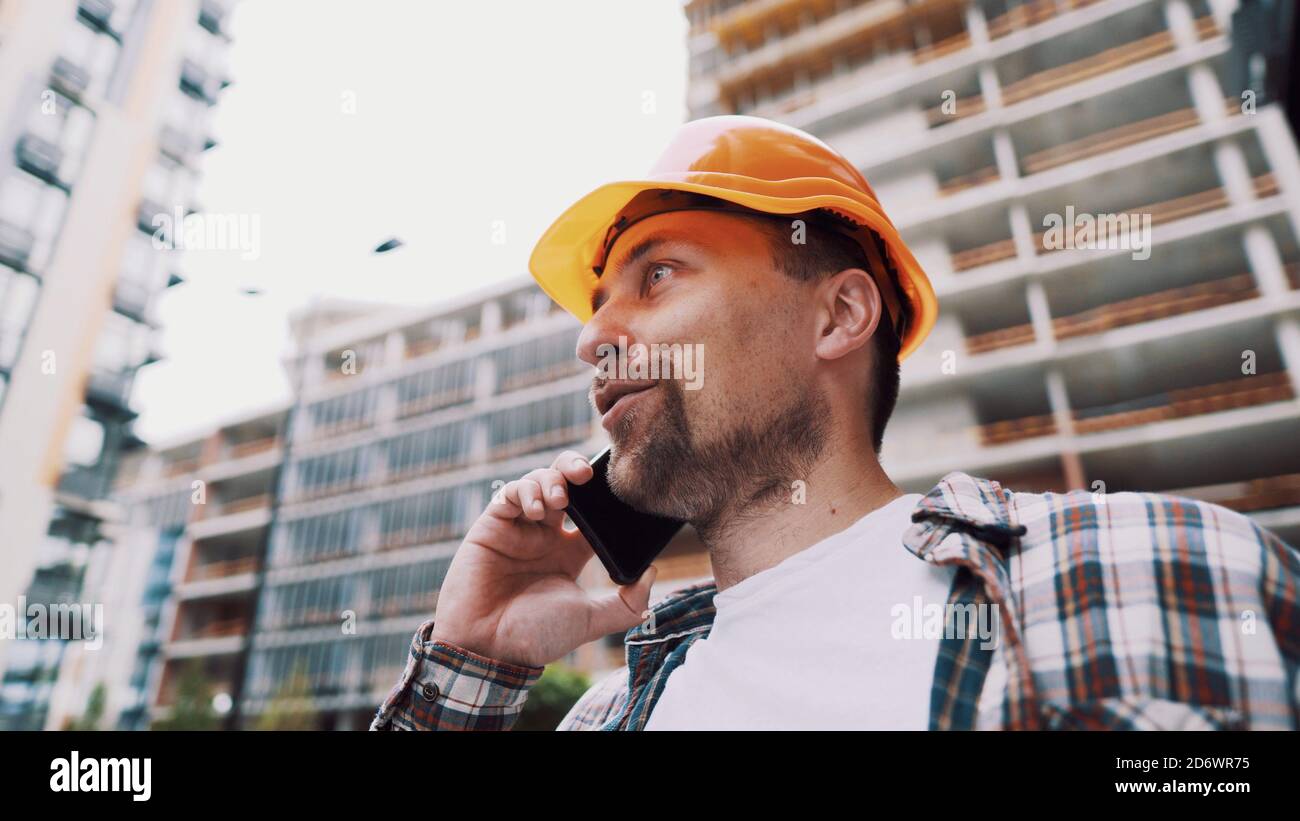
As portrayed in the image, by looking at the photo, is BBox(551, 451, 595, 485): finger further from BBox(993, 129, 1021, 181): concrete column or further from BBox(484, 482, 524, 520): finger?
BBox(993, 129, 1021, 181): concrete column

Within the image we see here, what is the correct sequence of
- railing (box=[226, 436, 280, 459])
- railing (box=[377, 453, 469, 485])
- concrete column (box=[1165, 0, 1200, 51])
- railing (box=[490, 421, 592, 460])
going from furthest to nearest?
railing (box=[226, 436, 280, 459]) < railing (box=[377, 453, 469, 485]) < railing (box=[490, 421, 592, 460]) < concrete column (box=[1165, 0, 1200, 51])

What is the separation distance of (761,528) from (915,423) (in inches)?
665

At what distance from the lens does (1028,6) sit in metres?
20.0

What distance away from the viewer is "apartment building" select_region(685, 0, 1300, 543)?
15422mm

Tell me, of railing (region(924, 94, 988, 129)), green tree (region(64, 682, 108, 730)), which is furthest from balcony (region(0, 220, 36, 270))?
railing (region(924, 94, 988, 129))

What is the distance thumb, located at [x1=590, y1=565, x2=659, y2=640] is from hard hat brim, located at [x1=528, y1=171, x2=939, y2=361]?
2.89ft

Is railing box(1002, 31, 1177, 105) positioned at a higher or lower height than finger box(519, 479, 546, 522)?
higher

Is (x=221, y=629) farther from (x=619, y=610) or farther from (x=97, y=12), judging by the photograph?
(x=619, y=610)

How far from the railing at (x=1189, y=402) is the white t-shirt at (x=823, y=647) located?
17450 millimetres

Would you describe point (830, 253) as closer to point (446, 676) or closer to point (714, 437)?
point (714, 437)

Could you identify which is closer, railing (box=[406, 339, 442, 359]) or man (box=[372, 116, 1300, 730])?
man (box=[372, 116, 1300, 730])

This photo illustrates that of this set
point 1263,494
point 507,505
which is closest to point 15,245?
point 507,505
